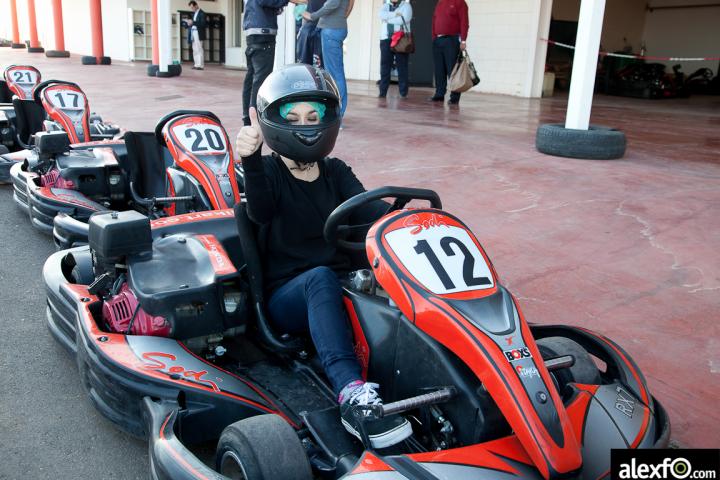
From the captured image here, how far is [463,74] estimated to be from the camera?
947 cm

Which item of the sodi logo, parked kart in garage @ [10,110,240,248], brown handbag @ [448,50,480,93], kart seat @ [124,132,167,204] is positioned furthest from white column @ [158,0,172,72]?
the sodi logo

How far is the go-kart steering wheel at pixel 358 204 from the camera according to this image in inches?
75.6

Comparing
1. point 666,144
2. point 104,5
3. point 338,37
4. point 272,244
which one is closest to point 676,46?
point 666,144

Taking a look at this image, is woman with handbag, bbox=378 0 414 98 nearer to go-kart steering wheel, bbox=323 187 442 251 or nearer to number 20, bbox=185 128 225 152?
number 20, bbox=185 128 225 152

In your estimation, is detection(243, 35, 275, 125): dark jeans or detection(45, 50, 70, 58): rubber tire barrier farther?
detection(45, 50, 70, 58): rubber tire barrier

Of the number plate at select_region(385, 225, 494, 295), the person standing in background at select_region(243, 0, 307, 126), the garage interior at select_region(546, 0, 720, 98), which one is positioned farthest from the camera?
the garage interior at select_region(546, 0, 720, 98)

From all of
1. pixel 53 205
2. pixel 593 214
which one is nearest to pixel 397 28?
pixel 593 214

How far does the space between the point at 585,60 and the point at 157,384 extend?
5245 mm

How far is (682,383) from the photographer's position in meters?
2.40

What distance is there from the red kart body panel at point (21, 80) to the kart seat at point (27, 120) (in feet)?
2.17

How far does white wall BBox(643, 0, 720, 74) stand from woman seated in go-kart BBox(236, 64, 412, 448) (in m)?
18.7

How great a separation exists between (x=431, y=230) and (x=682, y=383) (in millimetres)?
1237

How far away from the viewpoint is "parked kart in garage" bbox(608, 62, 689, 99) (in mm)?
14484

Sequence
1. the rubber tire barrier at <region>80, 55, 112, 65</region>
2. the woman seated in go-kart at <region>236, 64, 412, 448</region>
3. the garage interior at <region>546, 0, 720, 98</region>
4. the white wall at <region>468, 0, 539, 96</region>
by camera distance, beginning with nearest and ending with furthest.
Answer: the woman seated in go-kart at <region>236, 64, 412, 448</region> < the white wall at <region>468, 0, 539, 96</region> < the garage interior at <region>546, 0, 720, 98</region> < the rubber tire barrier at <region>80, 55, 112, 65</region>
